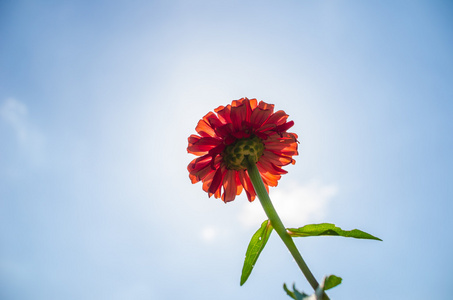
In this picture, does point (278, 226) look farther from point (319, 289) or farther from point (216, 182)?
point (216, 182)


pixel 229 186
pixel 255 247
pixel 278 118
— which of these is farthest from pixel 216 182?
pixel 278 118

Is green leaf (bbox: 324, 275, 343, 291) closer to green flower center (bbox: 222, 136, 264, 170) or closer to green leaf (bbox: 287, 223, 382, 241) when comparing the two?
green leaf (bbox: 287, 223, 382, 241)

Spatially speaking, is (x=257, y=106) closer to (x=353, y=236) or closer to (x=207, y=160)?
(x=207, y=160)

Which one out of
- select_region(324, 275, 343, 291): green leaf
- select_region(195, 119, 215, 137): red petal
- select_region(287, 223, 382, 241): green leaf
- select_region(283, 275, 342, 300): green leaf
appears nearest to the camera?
select_region(283, 275, 342, 300): green leaf

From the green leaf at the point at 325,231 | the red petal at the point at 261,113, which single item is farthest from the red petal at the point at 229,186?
the green leaf at the point at 325,231

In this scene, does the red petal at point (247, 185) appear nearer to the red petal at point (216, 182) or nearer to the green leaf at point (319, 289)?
the red petal at point (216, 182)

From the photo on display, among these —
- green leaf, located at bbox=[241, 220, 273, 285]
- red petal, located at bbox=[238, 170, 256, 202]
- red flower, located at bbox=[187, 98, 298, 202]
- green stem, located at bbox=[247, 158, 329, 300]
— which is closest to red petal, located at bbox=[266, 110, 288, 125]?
red flower, located at bbox=[187, 98, 298, 202]
